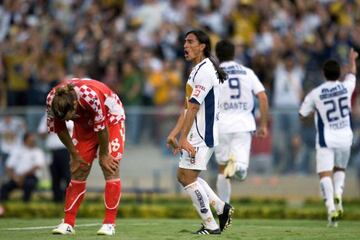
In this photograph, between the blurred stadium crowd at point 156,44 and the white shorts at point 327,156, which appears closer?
the white shorts at point 327,156

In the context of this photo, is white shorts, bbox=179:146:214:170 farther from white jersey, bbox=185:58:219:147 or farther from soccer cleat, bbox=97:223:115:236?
soccer cleat, bbox=97:223:115:236

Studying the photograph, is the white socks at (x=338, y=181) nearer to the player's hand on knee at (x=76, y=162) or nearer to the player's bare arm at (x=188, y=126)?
the player's bare arm at (x=188, y=126)

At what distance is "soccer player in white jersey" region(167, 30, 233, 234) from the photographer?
13.6m

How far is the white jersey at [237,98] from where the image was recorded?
58.2ft

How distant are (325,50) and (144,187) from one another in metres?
5.95

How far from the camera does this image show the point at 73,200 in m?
14.0

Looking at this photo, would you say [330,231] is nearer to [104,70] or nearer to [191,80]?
[191,80]

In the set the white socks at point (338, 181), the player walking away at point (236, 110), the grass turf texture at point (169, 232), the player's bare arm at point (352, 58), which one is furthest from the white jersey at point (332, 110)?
the grass turf texture at point (169, 232)

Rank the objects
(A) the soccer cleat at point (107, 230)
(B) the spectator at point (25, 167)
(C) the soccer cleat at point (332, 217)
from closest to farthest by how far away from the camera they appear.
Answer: (A) the soccer cleat at point (107, 230)
(C) the soccer cleat at point (332, 217)
(B) the spectator at point (25, 167)

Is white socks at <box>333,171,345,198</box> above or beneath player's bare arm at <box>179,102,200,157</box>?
beneath

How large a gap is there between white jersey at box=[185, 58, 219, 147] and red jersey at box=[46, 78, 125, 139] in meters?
0.95

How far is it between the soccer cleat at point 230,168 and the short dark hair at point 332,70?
6.56 feet

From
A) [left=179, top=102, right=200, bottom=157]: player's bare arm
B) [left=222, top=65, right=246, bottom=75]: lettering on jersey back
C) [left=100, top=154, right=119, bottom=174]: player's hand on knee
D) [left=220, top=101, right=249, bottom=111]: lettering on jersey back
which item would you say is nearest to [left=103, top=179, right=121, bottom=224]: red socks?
[left=100, top=154, right=119, bottom=174]: player's hand on knee

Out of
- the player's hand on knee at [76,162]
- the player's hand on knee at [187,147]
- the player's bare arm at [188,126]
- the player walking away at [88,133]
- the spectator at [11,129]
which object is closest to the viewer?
the player walking away at [88,133]
